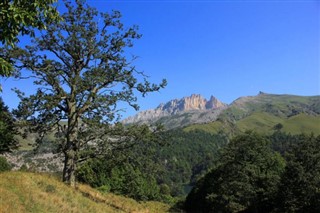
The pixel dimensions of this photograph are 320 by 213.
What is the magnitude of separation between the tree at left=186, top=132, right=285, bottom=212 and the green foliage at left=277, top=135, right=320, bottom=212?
5699 mm

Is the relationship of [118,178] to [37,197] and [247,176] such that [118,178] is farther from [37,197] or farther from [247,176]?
[37,197]

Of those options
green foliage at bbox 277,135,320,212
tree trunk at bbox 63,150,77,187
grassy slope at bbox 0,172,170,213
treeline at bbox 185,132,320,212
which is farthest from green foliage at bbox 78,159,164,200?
green foliage at bbox 277,135,320,212

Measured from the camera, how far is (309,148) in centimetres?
6775

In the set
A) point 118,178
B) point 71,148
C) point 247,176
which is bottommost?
point 118,178

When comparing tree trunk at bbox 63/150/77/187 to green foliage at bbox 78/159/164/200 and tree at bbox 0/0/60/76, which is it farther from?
tree at bbox 0/0/60/76

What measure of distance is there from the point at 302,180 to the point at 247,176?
14111mm

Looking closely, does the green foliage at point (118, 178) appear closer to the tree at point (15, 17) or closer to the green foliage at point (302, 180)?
the tree at point (15, 17)

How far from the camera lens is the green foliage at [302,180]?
200 feet

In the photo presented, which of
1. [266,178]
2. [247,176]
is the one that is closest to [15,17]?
[247,176]

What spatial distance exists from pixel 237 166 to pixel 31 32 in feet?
241

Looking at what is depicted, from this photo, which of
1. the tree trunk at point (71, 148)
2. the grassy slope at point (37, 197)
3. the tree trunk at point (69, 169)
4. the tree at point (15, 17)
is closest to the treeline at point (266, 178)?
the tree trunk at point (69, 169)

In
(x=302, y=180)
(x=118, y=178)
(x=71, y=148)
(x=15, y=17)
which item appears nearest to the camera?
(x=15, y=17)

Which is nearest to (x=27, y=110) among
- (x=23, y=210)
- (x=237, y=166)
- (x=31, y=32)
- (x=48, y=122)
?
(x=48, y=122)

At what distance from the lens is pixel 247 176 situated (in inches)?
2987
